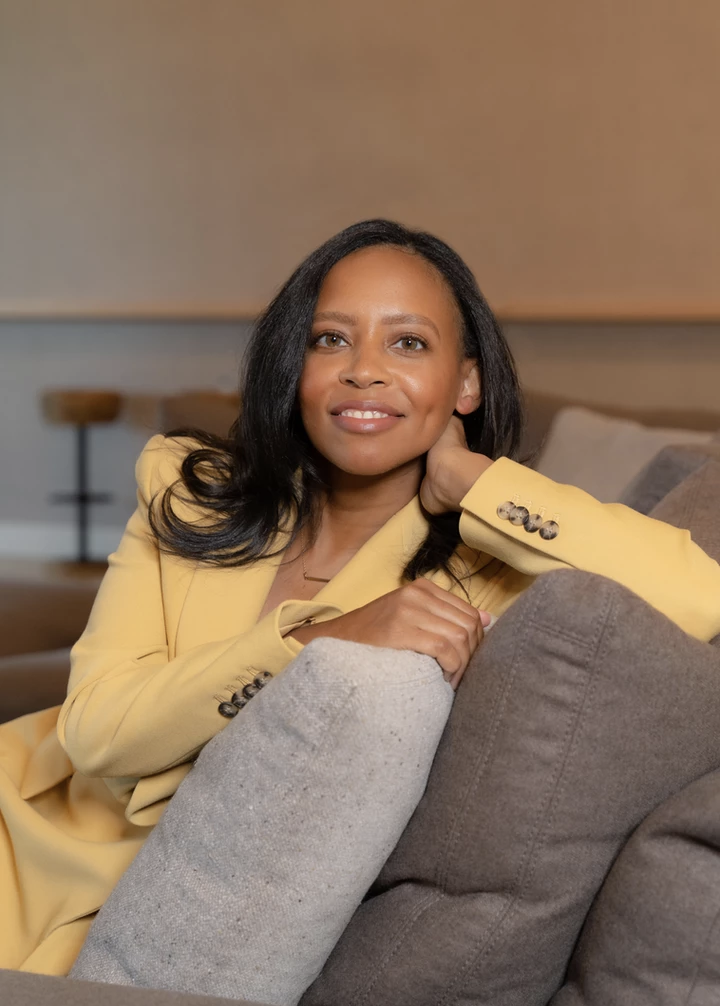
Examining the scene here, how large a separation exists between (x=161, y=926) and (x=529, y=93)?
13.2 feet

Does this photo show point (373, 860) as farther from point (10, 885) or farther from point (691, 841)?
point (10, 885)

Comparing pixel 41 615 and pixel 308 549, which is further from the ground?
pixel 308 549

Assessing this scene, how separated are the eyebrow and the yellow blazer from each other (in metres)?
0.21

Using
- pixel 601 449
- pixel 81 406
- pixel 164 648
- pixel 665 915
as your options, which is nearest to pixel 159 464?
pixel 164 648

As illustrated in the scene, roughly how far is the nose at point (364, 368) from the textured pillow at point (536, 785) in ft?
1.62

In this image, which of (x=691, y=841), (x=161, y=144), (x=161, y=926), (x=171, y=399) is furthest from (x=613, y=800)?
(x=161, y=144)

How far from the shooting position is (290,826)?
84 centimetres

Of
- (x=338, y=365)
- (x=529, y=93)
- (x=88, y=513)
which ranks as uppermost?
(x=529, y=93)

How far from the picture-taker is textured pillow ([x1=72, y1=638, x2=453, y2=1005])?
2.73 ft

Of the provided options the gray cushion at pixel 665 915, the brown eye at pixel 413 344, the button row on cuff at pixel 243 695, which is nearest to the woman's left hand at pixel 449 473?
the brown eye at pixel 413 344

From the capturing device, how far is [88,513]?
5469 millimetres

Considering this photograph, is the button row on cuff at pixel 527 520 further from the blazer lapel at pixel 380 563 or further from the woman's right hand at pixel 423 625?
the blazer lapel at pixel 380 563

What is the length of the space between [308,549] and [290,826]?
2.04ft

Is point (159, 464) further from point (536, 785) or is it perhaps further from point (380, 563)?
point (536, 785)
